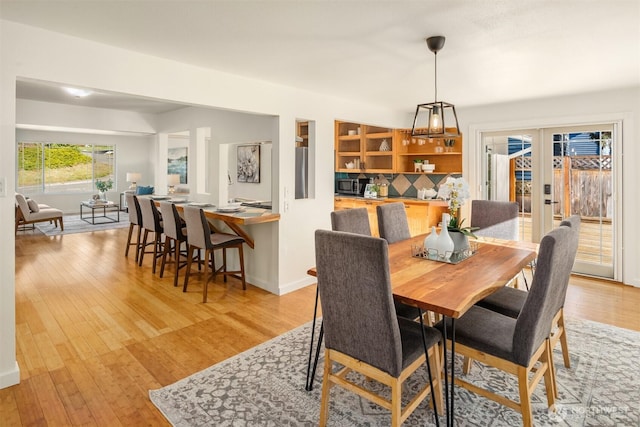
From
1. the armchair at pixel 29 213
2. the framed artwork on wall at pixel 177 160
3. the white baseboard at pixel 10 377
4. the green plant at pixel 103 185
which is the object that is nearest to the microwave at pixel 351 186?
the white baseboard at pixel 10 377

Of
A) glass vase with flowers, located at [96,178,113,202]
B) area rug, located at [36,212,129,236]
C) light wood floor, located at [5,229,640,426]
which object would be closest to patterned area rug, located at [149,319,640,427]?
light wood floor, located at [5,229,640,426]

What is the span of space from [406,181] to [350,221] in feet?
12.9

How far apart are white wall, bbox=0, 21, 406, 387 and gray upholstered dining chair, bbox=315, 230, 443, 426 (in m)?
2.05

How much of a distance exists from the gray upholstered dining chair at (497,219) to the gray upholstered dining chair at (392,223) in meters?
0.79

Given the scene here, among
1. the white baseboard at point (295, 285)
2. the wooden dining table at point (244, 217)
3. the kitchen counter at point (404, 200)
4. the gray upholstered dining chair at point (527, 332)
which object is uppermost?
the kitchen counter at point (404, 200)

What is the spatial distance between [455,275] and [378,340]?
0.73 m

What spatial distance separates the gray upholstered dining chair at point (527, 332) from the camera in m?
1.71

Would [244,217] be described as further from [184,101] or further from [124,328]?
[124,328]

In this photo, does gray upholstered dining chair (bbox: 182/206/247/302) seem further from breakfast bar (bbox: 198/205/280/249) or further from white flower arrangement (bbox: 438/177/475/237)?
white flower arrangement (bbox: 438/177/475/237)

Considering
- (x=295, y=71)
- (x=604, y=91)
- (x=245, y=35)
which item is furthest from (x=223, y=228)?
(x=604, y=91)

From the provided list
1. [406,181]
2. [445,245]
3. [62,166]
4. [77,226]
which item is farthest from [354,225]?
[62,166]

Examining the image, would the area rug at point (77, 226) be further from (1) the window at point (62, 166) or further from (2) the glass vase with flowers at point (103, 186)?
(1) the window at point (62, 166)

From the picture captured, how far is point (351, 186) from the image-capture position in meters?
7.08

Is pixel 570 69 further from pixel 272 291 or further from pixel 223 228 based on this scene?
pixel 223 228
